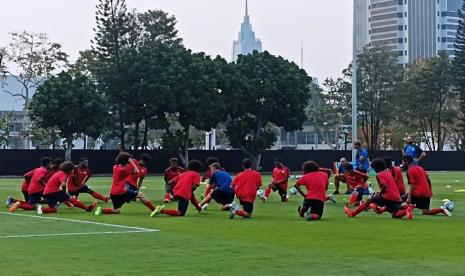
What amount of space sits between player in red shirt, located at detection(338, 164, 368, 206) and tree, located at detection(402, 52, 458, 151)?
6702cm

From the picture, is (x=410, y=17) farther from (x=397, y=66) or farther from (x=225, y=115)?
(x=225, y=115)

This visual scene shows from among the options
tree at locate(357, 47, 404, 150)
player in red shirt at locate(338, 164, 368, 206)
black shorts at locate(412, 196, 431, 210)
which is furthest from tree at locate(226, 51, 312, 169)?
black shorts at locate(412, 196, 431, 210)

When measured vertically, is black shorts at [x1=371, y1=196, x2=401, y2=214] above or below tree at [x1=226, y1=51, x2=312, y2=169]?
below

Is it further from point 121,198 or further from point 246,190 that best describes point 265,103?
point 246,190

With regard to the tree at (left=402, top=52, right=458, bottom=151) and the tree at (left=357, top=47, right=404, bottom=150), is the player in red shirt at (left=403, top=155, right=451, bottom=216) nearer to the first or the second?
the tree at (left=402, top=52, right=458, bottom=151)

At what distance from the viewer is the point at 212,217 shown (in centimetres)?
2173

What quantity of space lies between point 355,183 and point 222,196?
4569 millimetres

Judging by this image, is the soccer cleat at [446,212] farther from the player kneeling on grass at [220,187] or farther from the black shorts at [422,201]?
the player kneeling on grass at [220,187]

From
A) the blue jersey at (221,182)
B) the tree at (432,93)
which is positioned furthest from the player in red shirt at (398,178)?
the tree at (432,93)

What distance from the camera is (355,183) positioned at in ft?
88.6

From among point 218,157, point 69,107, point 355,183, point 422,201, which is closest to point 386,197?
point 422,201

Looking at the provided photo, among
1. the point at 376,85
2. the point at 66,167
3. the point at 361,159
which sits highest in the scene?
the point at 376,85

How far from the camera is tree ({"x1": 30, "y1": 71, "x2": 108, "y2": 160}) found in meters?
67.0

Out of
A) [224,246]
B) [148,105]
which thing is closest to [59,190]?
[224,246]
